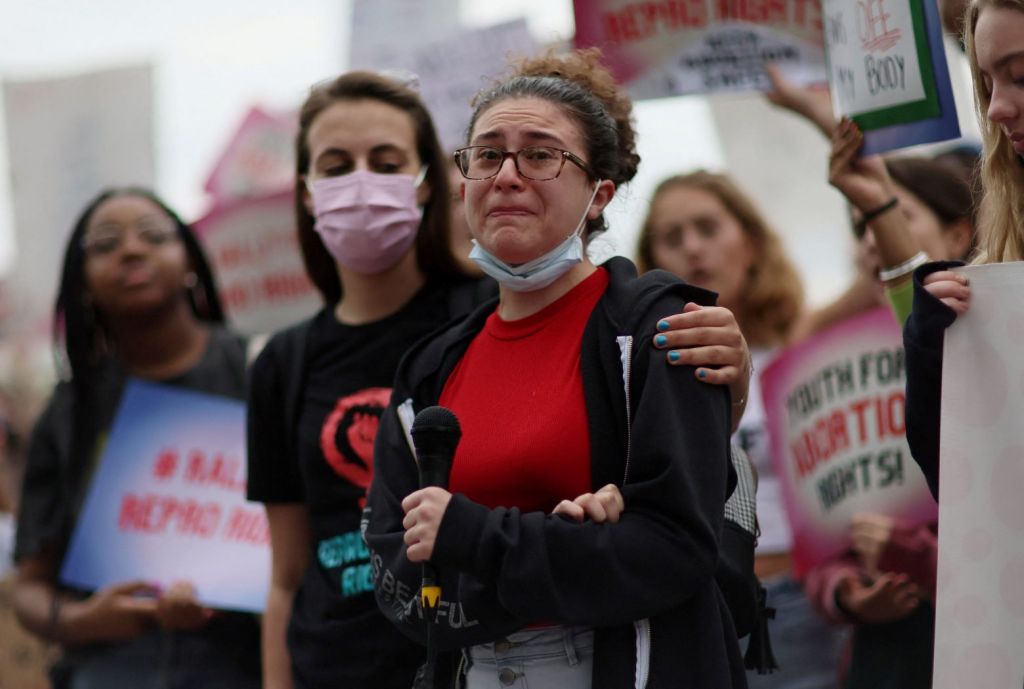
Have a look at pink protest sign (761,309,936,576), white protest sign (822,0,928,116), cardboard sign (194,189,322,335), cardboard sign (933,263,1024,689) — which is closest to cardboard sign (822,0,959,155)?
white protest sign (822,0,928,116)

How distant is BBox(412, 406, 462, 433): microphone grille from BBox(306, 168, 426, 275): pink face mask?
1279mm

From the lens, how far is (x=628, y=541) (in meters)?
2.66

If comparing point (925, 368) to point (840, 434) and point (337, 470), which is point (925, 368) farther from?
point (840, 434)

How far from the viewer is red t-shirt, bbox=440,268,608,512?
286 cm

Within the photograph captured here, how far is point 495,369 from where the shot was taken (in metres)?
3.07

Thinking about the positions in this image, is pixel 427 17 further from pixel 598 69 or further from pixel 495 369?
pixel 495 369

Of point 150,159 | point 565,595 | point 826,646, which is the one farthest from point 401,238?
point 150,159

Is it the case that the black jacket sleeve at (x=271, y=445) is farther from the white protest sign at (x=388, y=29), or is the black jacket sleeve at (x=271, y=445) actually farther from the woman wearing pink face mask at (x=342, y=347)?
the white protest sign at (x=388, y=29)

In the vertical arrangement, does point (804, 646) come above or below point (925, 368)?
below

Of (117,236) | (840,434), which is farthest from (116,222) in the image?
(840,434)

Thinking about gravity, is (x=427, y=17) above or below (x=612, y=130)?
above

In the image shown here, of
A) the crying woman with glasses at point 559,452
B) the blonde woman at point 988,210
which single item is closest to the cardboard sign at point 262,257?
the crying woman with glasses at point 559,452

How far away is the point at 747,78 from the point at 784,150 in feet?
7.81

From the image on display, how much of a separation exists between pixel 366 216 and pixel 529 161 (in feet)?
3.14
